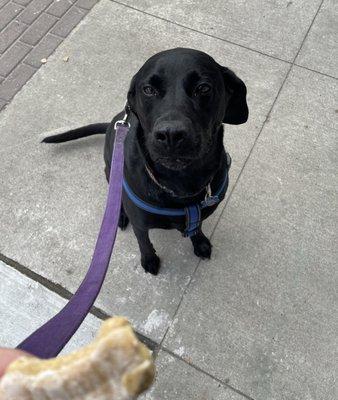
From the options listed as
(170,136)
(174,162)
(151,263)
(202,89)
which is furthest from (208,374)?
(202,89)

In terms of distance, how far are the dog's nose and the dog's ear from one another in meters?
0.53

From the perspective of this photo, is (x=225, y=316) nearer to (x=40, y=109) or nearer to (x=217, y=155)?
(x=217, y=155)

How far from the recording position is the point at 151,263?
8.95ft

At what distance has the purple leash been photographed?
1.29 meters

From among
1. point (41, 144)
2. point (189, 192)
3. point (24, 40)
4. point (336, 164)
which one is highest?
point (189, 192)

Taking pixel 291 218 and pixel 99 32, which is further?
pixel 99 32

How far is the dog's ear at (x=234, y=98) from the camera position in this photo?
2.14 m

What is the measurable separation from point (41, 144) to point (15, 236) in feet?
2.51

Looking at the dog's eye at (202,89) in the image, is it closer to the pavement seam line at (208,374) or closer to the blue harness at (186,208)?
the blue harness at (186,208)

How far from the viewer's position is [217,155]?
2188 mm

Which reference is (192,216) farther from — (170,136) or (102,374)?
(102,374)

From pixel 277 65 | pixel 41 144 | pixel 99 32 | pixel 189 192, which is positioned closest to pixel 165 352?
pixel 189 192

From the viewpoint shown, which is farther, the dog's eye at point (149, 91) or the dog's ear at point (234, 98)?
the dog's ear at point (234, 98)

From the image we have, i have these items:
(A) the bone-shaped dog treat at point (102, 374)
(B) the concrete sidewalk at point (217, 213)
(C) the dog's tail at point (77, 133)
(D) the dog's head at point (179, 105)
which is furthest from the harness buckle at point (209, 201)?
(A) the bone-shaped dog treat at point (102, 374)
